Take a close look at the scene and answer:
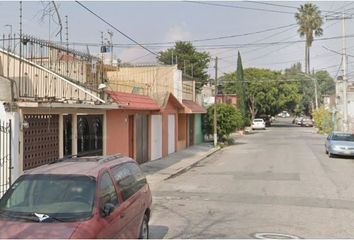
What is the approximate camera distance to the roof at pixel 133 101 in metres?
18.7

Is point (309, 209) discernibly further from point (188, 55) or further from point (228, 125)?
point (188, 55)

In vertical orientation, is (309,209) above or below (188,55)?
below

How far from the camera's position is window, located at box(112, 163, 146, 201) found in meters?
7.51

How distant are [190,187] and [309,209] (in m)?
5.04

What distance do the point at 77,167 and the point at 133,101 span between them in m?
13.9

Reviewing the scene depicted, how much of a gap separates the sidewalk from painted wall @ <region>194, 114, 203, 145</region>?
21.9 ft

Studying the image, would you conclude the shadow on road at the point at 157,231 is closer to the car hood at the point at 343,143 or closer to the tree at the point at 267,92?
the car hood at the point at 343,143

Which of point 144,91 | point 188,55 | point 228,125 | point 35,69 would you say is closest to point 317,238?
point 35,69

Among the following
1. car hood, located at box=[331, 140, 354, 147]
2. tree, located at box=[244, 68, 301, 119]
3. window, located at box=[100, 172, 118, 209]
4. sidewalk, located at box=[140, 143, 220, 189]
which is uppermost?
tree, located at box=[244, 68, 301, 119]

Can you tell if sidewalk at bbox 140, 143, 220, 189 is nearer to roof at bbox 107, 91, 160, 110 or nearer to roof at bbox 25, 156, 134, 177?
roof at bbox 107, 91, 160, 110

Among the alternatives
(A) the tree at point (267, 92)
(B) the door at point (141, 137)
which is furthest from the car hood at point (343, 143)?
(A) the tree at point (267, 92)

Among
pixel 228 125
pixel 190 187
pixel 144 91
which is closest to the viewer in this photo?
pixel 190 187

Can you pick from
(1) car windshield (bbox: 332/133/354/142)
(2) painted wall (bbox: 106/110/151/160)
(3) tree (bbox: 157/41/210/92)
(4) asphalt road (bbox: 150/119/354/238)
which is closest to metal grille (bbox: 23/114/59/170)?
(4) asphalt road (bbox: 150/119/354/238)

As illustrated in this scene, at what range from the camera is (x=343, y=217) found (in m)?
11.5
